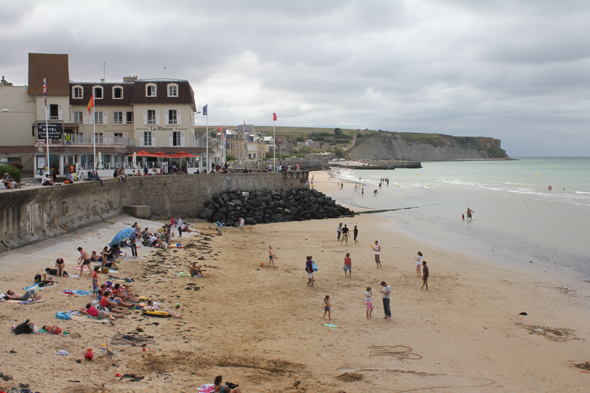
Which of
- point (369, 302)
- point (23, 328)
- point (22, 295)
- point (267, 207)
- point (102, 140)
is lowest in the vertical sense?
point (369, 302)

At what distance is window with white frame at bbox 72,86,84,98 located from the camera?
1478 inches

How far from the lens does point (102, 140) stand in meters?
36.0

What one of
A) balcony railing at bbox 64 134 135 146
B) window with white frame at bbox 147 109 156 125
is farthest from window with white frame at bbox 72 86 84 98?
window with white frame at bbox 147 109 156 125

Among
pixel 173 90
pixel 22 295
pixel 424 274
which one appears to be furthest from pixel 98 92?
pixel 424 274

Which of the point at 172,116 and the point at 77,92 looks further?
the point at 77,92

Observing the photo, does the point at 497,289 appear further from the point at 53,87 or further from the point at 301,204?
the point at 53,87

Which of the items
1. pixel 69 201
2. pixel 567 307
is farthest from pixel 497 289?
pixel 69 201

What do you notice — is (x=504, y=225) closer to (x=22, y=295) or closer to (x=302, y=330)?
(x=302, y=330)

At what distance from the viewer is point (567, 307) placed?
1462 centimetres

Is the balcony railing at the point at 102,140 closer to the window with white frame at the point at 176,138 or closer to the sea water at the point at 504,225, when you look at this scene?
the window with white frame at the point at 176,138

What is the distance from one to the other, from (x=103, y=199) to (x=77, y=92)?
59.9 ft

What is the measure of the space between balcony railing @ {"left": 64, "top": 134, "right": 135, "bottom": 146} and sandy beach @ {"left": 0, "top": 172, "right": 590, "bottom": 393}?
1706cm

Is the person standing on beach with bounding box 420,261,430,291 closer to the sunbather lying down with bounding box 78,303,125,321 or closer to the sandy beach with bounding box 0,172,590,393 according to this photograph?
the sandy beach with bounding box 0,172,590,393

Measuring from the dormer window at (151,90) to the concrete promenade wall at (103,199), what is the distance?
10779 millimetres
